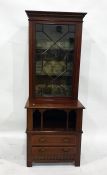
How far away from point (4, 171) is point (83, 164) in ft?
2.51

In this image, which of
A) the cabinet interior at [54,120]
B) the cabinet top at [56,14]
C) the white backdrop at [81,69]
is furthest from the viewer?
the white backdrop at [81,69]

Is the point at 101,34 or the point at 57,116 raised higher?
the point at 101,34

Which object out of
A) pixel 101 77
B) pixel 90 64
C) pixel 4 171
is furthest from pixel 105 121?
pixel 4 171

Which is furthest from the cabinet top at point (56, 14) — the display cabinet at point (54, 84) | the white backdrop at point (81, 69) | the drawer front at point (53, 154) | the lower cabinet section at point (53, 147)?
the drawer front at point (53, 154)

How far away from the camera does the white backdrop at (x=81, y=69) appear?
2664 mm

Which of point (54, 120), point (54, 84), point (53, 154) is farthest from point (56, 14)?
point (53, 154)

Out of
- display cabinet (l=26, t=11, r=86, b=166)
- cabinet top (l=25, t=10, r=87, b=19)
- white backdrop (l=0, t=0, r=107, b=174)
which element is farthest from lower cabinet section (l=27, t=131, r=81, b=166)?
cabinet top (l=25, t=10, r=87, b=19)

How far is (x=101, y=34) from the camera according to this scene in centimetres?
276

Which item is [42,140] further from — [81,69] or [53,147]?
[81,69]

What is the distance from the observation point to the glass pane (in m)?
2.28

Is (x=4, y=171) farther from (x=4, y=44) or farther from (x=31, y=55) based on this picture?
(x=4, y=44)

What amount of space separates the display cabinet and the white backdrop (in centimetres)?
46

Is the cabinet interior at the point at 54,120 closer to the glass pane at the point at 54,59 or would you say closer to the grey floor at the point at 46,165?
the glass pane at the point at 54,59

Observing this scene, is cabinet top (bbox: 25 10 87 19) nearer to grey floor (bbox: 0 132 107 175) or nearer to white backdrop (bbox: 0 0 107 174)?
white backdrop (bbox: 0 0 107 174)
